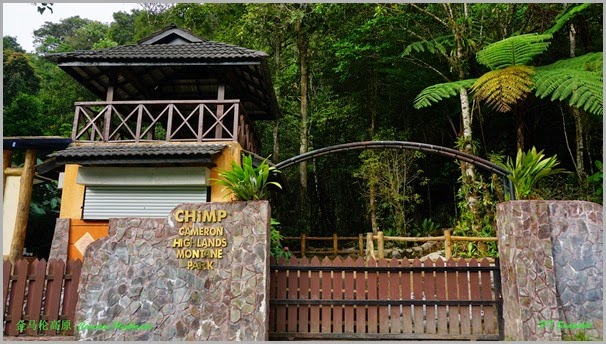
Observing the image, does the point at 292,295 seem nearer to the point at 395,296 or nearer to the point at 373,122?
the point at 395,296

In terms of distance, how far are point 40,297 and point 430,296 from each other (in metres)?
6.03

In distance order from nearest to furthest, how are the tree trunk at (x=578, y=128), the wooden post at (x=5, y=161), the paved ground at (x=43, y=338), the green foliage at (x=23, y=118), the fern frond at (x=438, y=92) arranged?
1. the paved ground at (x=43, y=338)
2. the wooden post at (x=5, y=161)
3. the fern frond at (x=438, y=92)
4. the tree trunk at (x=578, y=128)
5. the green foliage at (x=23, y=118)

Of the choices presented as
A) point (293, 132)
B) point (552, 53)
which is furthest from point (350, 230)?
point (552, 53)

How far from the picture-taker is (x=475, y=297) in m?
6.25

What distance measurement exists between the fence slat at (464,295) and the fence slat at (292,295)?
2561mm

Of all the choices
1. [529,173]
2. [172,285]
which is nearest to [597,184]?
[529,173]

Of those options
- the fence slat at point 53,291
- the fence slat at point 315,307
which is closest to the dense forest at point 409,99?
→ the fence slat at point 315,307

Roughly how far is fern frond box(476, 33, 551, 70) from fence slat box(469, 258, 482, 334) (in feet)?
18.1

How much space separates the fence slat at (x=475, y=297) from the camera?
6.16 m

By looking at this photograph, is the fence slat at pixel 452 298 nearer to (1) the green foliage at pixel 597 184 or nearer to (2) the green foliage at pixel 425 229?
(1) the green foliage at pixel 597 184

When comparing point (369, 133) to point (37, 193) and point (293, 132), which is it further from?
point (37, 193)

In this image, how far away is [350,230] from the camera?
16.9 meters

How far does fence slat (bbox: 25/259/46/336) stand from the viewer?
616 centimetres

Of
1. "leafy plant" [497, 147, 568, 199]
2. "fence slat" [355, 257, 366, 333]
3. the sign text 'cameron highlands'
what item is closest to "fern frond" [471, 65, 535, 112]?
"leafy plant" [497, 147, 568, 199]
